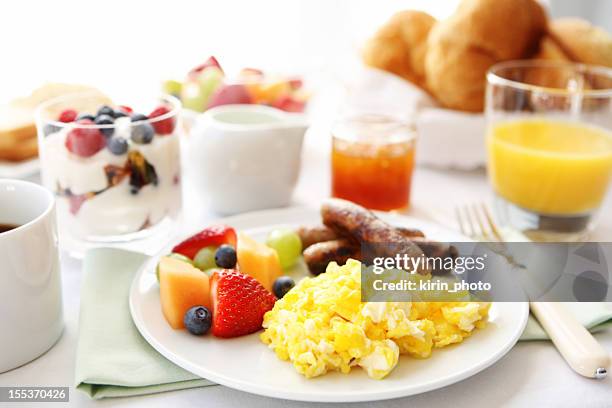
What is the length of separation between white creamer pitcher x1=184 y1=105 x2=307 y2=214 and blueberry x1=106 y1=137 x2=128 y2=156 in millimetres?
316

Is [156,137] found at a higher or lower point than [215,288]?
higher

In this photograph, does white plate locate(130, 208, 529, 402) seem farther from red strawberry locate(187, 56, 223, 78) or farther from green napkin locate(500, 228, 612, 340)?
red strawberry locate(187, 56, 223, 78)

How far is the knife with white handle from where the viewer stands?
38.7 inches

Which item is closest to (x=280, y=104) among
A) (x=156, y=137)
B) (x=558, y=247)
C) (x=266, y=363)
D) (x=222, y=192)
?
(x=222, y=192)

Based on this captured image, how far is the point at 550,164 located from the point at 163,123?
2.89ft

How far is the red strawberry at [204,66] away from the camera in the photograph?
6.32 feet

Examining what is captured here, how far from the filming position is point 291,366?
956 millimetres

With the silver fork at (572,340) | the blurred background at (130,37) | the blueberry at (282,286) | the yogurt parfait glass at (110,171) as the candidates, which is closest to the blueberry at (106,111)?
the yogurt parfait glass at (110,171)

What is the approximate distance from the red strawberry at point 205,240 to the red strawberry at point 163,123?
231 mm

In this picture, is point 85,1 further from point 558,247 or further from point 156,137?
point 558,247

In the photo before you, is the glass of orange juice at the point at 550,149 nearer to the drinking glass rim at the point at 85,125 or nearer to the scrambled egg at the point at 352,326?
the scrambled egg at the point at 352,326

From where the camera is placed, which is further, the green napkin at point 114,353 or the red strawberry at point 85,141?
the red strawberry at point 85,141

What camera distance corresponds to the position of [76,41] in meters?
2.99

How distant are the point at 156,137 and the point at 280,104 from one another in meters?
0.59
